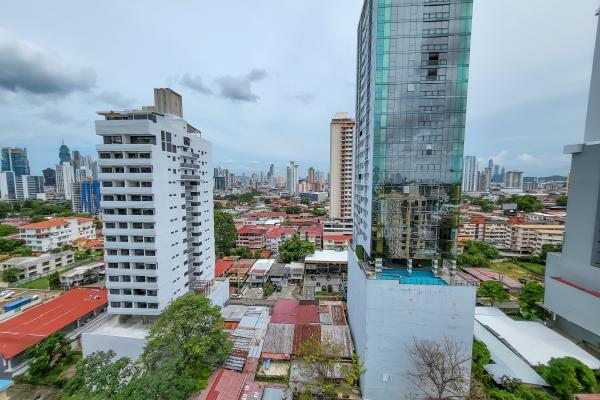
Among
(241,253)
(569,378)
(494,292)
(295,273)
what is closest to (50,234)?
(241,253)

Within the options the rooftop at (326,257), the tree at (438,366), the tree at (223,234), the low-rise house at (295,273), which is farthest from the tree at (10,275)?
the tree at (438,366)

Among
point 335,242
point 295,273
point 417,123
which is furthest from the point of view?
point 335,242

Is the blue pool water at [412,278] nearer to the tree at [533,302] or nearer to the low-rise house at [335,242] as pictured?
the tree at [533,302]

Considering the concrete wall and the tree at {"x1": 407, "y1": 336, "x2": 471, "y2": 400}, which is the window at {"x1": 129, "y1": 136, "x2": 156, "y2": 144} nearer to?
the concrete wall

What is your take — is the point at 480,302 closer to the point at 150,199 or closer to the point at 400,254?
the point at 400,254

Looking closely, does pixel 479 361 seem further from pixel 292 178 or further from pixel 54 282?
pixel 292 178

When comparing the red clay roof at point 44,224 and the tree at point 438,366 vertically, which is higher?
the red clay roof at point 44,224
